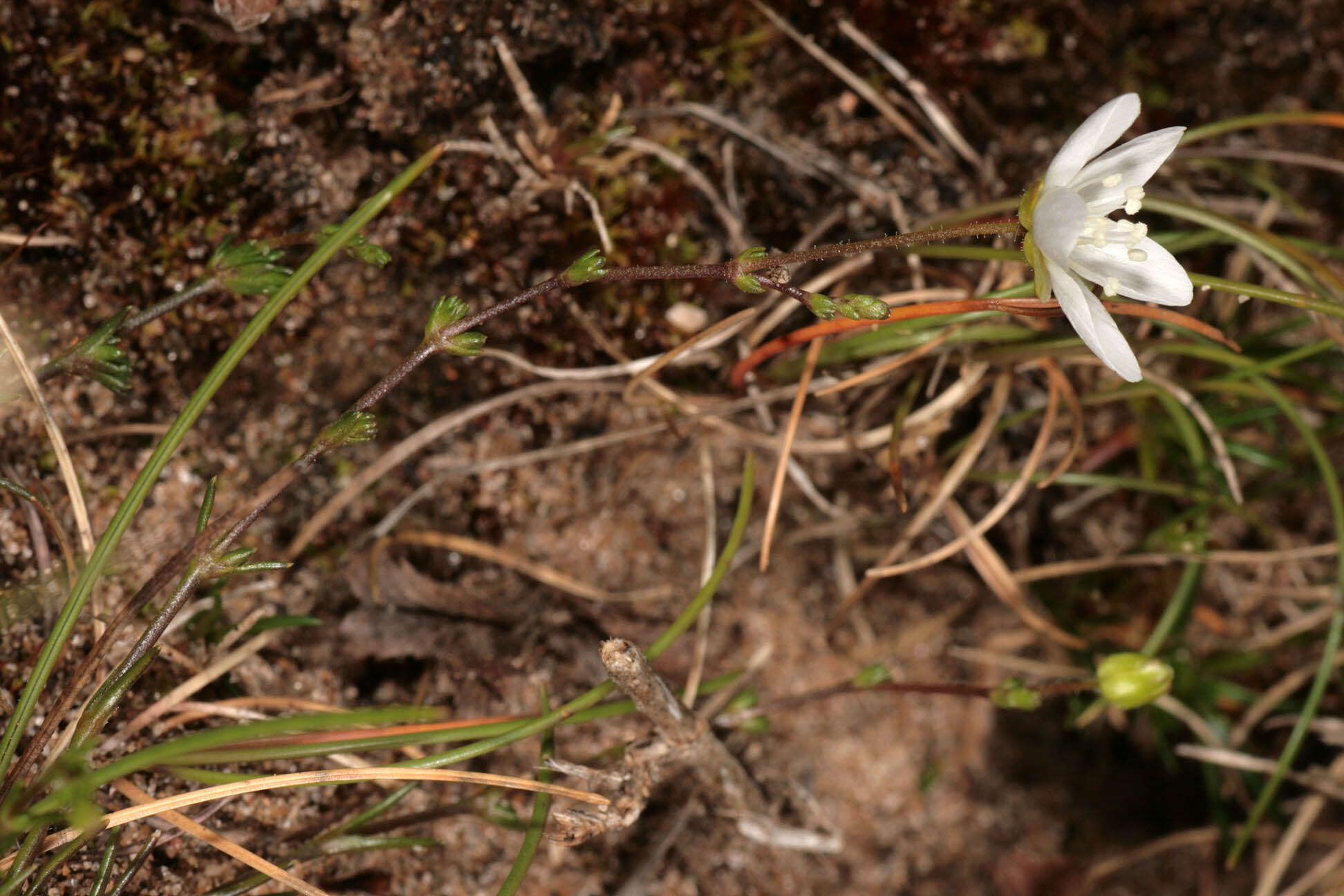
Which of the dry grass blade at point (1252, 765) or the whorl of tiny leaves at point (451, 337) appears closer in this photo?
the whorl of tiny leaves at point (451, 337)

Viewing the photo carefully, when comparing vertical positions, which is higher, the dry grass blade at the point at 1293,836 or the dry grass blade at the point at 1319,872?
the dry grass blade at the point at 1293,836

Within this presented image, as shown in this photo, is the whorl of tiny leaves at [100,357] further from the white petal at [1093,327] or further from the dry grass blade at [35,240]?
the white petal at [1093,327]

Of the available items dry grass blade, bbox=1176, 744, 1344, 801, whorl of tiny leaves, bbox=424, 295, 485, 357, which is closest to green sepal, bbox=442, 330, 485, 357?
whorl of tiny leaves, bbox=424, 295, 485, 357

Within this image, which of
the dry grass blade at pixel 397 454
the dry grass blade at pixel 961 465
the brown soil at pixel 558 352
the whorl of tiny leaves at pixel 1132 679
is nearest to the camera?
the whorl of tiny leaves at pixel 1132 679

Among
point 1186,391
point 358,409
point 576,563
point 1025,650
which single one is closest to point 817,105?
point 1186,391

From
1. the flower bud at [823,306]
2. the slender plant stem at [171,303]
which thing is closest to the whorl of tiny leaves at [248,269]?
A: the slender plant stem at [171,303]

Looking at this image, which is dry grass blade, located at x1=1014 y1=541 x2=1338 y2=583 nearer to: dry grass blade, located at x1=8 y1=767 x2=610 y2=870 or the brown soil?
the brown soil

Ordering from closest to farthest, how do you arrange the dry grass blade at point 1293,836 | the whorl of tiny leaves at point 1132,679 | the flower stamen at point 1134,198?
the flower stamen at point 1134,198 → the whorl of tiny leaves at point 1132,679 → the dry grass blade at point 1293,836
